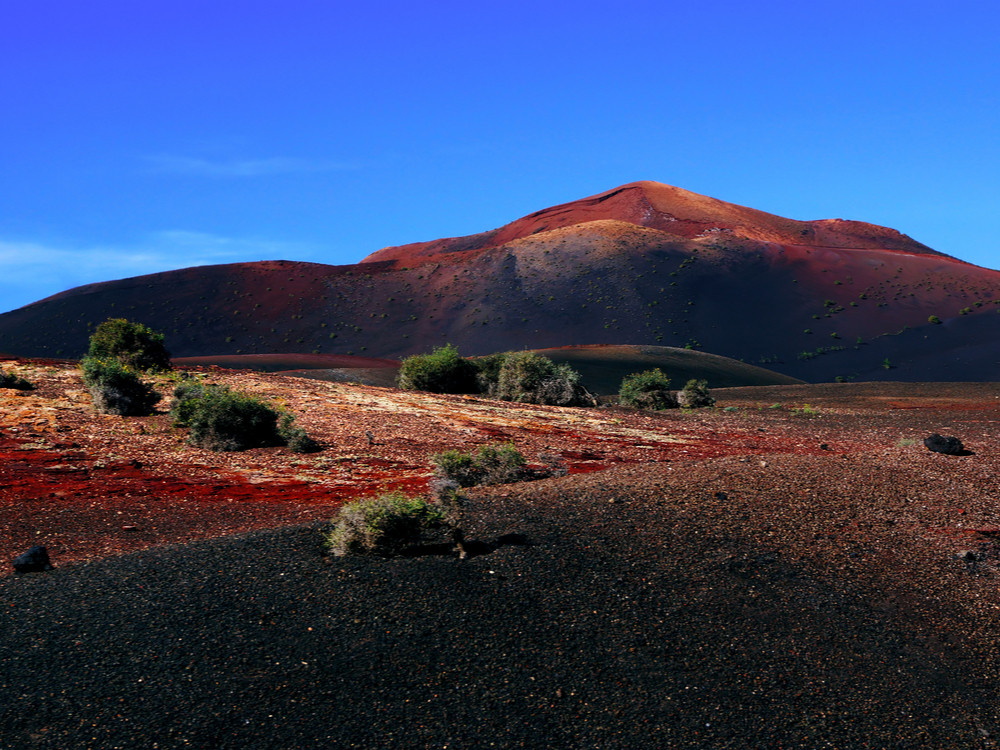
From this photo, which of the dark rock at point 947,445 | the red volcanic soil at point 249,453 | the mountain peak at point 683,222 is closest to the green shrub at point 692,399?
the red volcanic soil at point 249,453

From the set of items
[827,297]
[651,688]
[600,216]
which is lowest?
[651,688]

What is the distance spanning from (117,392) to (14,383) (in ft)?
10.6

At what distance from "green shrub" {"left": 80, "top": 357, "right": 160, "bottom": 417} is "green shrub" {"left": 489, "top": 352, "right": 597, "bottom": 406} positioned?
11744mm

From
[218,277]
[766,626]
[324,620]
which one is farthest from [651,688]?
[218,277]

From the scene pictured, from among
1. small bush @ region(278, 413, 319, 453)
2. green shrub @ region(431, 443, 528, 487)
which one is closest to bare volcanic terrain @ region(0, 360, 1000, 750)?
green shrub @ region(431, 443, 528, 487)

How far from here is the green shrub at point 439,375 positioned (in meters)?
28.0

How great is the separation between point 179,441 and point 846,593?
12.3 meters

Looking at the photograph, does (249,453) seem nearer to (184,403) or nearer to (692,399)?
(184,403)

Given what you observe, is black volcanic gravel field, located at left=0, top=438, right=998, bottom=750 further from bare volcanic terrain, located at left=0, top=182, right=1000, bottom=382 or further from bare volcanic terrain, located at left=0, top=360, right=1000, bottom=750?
bare volcanic terrain, located at left=0, top=182, right=1000, bottom=382

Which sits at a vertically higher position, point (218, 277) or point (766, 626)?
point (218, 277)

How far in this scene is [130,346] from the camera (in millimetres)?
23266

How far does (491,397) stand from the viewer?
1079 inches

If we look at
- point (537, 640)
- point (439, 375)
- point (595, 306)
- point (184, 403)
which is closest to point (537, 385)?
point (439, 375)

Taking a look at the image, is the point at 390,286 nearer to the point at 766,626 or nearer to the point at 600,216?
the point at 600,216
